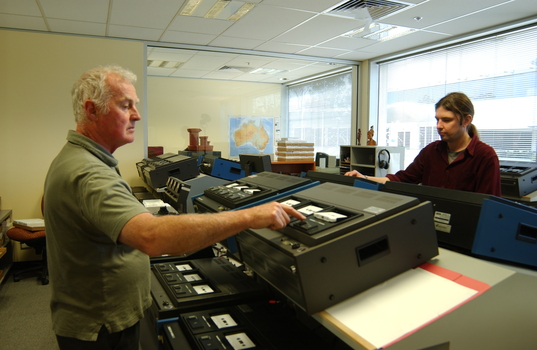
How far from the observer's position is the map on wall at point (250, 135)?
21.8ft

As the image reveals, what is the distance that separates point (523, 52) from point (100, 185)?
4.75 metres

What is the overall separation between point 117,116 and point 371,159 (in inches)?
191

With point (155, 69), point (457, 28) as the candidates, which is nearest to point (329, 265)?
point (457, 28)

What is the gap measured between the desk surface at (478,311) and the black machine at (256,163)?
1576 millimetres

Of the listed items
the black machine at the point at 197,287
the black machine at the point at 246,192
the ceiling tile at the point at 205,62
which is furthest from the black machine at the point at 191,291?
the ceiling tile at the point at 205,62

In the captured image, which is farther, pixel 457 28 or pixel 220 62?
pixel 220 62

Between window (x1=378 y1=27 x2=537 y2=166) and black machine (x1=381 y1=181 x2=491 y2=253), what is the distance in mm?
3694

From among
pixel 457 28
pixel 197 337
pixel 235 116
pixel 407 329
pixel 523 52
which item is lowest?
pixel 197 337

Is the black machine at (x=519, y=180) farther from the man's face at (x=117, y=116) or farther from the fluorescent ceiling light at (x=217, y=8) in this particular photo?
the man's face at (x=117, y=116)

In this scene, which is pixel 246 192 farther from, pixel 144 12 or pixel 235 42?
pixel 235 42

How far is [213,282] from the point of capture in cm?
157

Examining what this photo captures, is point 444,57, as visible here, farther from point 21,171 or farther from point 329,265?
point 21,171

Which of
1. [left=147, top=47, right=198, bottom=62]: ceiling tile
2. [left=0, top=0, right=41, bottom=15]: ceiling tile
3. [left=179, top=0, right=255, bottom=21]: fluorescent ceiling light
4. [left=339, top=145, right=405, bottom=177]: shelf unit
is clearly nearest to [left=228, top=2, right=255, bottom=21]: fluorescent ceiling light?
[left=179, top=0, right=255, bottom=21]: fluorescent ceiling light

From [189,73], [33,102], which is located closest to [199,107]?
[189,73]
